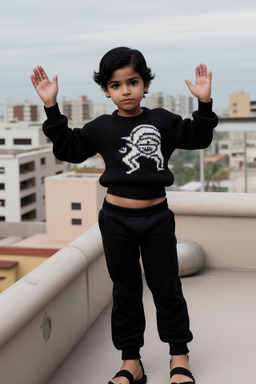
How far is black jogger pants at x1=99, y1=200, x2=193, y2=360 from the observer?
9.48 ft

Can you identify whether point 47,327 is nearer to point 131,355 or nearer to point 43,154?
point 131,355

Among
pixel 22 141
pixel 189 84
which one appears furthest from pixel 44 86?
pixel 22 141

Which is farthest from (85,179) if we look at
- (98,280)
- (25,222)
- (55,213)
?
(98,280)

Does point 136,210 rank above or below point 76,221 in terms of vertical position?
above

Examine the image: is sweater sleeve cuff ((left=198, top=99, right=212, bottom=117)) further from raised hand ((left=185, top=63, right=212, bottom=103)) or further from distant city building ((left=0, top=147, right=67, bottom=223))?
distant city building ((left=0, top=147, right=67, bottom=223))

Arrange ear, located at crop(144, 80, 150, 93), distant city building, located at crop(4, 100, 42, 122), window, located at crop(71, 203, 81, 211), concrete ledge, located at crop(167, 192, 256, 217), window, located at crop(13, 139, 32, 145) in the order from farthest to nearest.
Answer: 1. distant city building, located at crop(4, 100, 42, 122)
2. window, located at crop(13, 139, 32, 145)
3. window, located at crop(71, 203, 81, 211)
4. concrete ledge, located at crop(167, 192, 256, 217)
5. ear, located at crop(144, 80, 150, 93)

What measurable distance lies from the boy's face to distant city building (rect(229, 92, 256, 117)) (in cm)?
10581

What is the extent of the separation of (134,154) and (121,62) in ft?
1.24

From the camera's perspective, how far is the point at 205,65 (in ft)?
9.57

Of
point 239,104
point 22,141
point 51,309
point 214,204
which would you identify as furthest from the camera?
point 239,104

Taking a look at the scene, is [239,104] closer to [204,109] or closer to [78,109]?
[78,109]

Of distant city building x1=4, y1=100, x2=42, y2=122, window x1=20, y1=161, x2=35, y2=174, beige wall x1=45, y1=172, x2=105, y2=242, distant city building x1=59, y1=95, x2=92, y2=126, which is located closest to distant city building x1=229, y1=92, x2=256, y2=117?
distant city building x1=59, y1=95, x2=92, y2=126

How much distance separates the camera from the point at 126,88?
109 inches

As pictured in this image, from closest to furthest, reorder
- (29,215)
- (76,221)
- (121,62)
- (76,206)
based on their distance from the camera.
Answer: (121,62) < (76,206) < (76,221) < (29,215)
